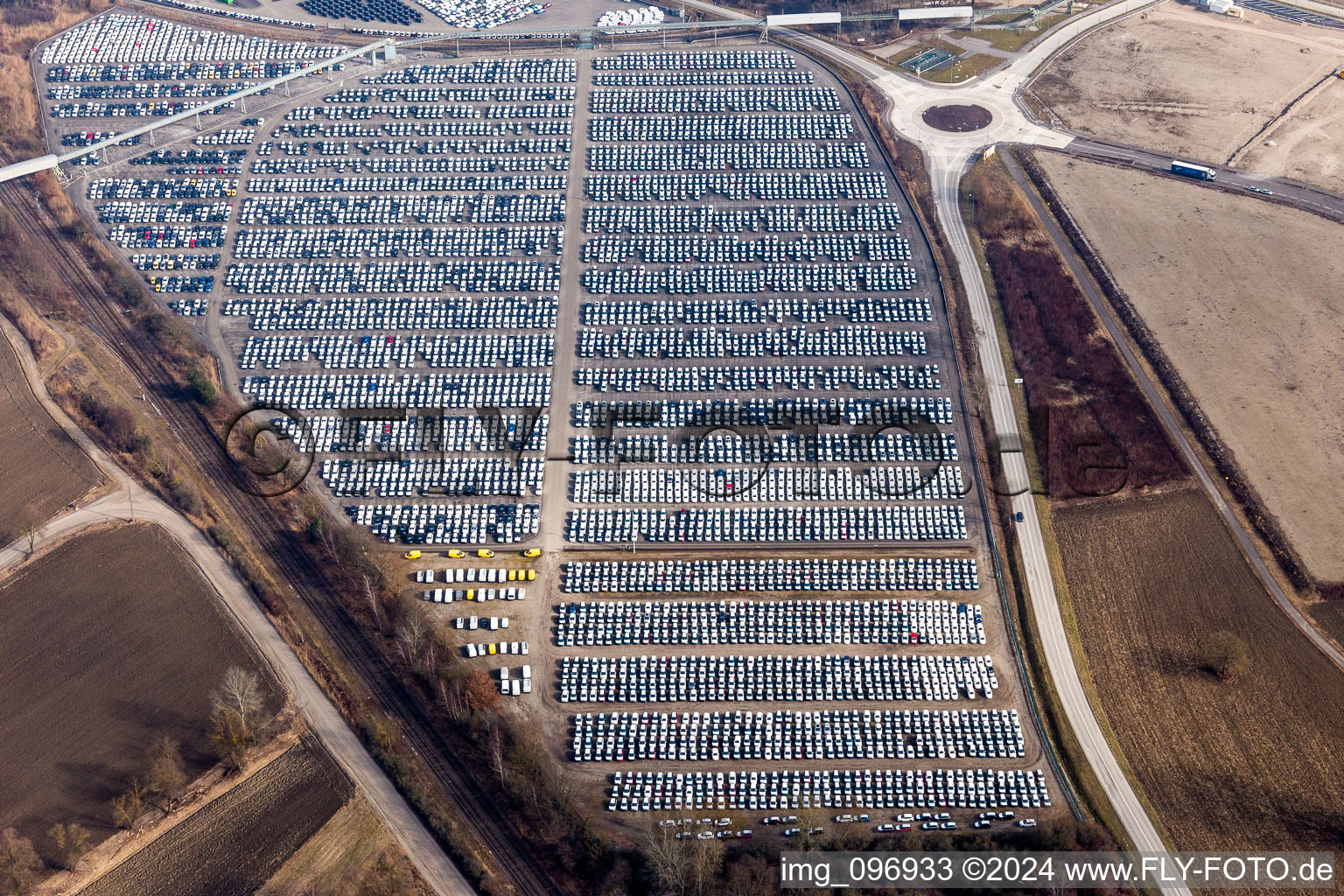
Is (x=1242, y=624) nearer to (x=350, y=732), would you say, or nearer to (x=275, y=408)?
(x=350, y=732)

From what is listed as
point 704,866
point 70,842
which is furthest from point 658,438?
point 70,842

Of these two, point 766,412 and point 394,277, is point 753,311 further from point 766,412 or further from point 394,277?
point 394,277

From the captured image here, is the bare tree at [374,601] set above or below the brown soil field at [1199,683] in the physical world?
below

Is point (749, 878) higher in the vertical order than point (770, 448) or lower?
lower

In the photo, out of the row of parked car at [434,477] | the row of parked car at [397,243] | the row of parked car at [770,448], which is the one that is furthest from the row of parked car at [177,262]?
the row of parked car at [770,448]

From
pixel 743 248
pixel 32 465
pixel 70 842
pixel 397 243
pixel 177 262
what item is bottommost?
pixel 70 842

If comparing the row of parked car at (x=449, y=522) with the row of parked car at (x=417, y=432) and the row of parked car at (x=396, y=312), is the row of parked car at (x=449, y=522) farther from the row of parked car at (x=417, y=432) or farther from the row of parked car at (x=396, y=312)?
the row of parked car at (x=396, y=312)

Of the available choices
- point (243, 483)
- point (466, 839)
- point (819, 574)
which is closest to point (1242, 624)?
point (819, 574)

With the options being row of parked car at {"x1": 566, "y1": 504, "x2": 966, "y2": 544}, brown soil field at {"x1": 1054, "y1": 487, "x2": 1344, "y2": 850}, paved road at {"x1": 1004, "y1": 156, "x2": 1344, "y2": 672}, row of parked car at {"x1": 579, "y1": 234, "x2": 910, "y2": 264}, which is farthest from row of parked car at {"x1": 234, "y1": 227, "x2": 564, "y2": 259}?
brown soil field at {"x1": 1054, "y1": 487, "x2": 1344, "y2": 850}
